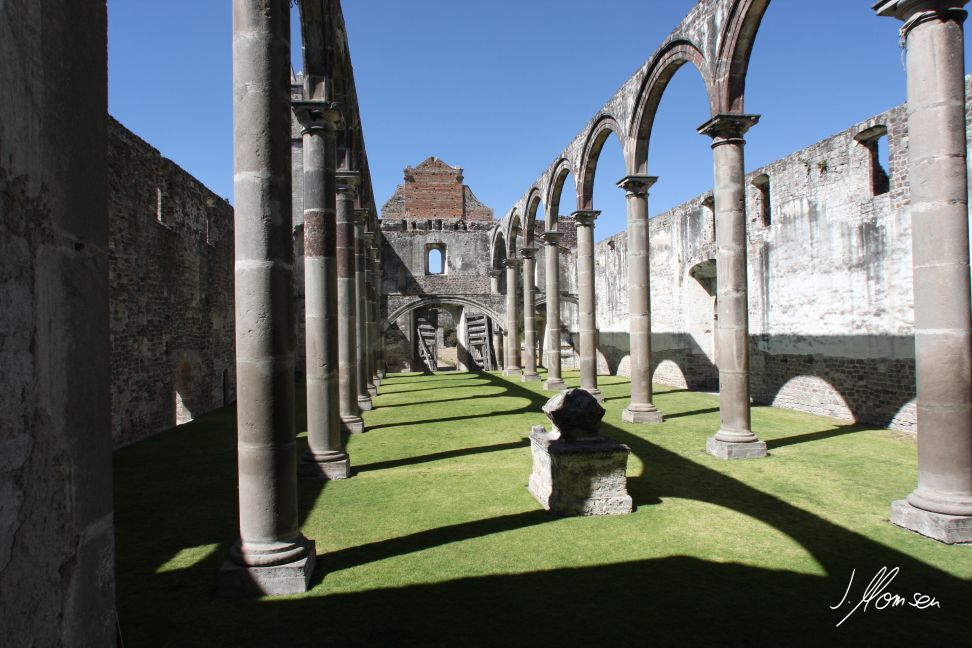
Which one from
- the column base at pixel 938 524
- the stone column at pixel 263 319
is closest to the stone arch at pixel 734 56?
the column base at pixel 938 524

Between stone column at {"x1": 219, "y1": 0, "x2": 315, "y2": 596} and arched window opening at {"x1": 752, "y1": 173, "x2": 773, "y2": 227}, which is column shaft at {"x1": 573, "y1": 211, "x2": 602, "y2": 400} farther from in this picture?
stone column at {"x1": 219, "y1": 0, "x2": 315, "y2": 596}

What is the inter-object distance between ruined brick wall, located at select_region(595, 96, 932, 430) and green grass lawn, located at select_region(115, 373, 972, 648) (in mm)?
2821

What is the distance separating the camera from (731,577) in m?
4.36

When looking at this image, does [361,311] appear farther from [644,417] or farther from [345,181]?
[644,417]

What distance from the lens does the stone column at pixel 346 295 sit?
10.0 metres

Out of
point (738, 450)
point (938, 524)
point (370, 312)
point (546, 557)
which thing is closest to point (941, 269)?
point (938, 524)

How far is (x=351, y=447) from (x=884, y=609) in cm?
712

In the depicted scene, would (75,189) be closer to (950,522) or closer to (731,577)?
(731,577)

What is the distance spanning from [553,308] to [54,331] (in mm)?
15484

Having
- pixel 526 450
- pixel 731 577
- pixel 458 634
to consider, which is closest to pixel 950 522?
pixel 731 577

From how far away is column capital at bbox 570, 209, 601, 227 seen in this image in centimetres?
1422

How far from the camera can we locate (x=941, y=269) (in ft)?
16.9

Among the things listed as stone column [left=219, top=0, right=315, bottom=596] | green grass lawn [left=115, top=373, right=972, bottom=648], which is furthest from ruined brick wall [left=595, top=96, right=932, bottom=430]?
stone column [left=219, top=0, right=315, bottom=596]
